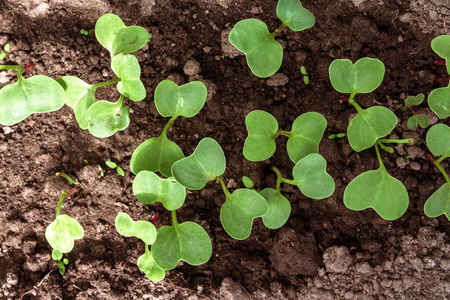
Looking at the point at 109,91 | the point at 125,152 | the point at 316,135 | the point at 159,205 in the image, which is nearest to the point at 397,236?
the point at 316,135

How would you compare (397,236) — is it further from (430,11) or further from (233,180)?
(430,11)

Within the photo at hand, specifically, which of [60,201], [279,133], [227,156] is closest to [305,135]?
[279,133]

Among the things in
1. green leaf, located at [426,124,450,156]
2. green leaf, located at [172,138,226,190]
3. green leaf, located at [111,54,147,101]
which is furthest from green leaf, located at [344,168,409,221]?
green leaf, located at [111,54,147,101]

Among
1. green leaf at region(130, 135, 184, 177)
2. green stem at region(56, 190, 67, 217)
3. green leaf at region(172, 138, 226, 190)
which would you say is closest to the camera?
green leaf at region(172, 138, 226, 190)

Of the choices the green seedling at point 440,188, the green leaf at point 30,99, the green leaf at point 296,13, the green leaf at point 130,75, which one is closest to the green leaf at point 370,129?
the green seedling at point 440,188

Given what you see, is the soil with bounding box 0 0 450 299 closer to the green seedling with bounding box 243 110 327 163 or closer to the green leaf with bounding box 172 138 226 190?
the green seedling with bounding box 243 110 327 163

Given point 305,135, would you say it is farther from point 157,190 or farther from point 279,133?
point 157,190

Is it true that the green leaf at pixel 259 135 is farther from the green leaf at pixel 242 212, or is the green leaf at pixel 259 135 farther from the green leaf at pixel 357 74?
the green leaf at pixel 357 74
